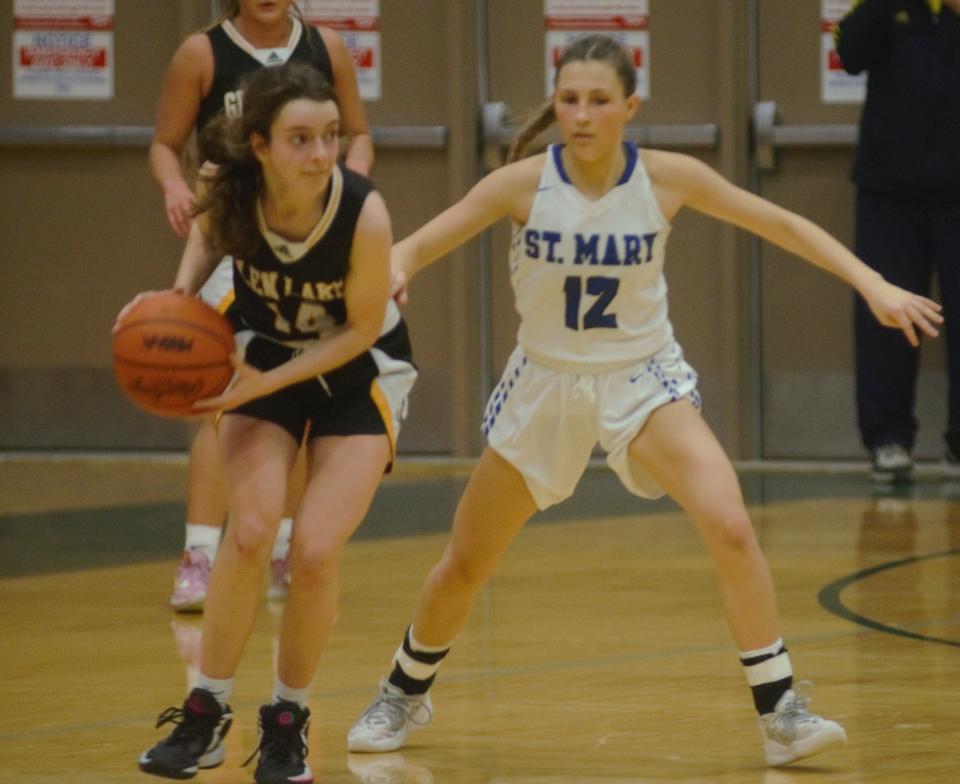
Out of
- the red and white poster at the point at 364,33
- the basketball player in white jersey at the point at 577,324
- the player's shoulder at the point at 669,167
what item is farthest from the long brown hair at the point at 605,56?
the red and white poster at the point at 364,33

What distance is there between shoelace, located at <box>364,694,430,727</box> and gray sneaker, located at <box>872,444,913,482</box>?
4615mm

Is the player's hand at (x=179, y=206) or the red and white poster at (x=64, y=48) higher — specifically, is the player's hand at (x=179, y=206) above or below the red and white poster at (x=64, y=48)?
below

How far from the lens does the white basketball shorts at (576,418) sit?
14.0 ft

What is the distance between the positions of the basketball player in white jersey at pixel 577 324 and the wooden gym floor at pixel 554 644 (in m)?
0.29

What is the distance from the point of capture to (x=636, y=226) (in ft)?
14.2

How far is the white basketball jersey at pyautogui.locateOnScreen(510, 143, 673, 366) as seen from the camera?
4.30m

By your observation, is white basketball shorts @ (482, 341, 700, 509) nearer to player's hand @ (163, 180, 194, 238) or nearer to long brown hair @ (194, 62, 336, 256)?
long brown hair @ (194, 62, 336, 256)

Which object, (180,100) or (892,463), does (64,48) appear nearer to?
(180,100)

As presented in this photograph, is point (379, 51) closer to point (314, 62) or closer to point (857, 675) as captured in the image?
point (314, 62)

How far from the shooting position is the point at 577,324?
4.33m

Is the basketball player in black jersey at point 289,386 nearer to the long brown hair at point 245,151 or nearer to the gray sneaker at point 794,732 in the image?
the long brown hair at point 245,151

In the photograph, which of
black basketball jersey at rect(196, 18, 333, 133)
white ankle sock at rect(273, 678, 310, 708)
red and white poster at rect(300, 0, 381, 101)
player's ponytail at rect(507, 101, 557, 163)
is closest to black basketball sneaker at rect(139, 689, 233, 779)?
white ankle sock at rect(273, 678, 310, 708)

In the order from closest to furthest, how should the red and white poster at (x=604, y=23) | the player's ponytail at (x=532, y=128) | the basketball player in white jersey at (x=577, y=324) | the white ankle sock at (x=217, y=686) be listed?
the white ankle sock at (x=217, y=686) → the basketball player in white jersey at (x=577, y=324) → the player's ponytail at (x=532, y=128) → the red and white poster at (x=604, y=23)

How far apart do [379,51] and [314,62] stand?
373cm
